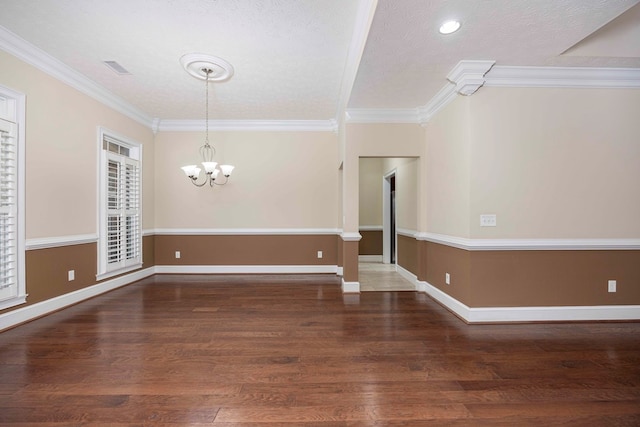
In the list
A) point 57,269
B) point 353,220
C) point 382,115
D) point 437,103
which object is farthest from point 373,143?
point 57,269

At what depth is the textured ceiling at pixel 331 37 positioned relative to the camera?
2.29 meters

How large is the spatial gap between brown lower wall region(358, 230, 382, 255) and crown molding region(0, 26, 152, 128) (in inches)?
211

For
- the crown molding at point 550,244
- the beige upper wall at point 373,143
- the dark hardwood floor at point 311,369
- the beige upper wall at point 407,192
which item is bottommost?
the dark hardwood floor at point 311,369

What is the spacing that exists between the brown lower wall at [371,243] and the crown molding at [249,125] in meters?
2.90

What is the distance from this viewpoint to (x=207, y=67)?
3.60 meters

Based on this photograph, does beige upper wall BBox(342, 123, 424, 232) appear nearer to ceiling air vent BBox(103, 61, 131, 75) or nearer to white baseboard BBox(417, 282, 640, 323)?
white baseboard BBox(417, 282, 640, 323)

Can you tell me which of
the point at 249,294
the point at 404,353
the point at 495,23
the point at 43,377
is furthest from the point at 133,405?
the point at 495,23

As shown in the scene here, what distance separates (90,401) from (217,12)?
10.3ft

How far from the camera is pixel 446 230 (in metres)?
3.75

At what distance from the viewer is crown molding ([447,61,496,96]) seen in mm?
2975

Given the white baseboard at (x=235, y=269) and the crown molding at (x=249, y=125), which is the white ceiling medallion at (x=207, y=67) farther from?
Answer: the white baseboard at (x=235, y=269)

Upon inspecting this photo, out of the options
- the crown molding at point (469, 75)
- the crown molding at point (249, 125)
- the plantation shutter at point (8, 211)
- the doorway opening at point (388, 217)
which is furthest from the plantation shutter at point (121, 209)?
the doorway opening at point (388, 217)

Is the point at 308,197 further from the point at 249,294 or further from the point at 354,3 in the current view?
the point at 354,3

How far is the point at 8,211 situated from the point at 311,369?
3438mm
